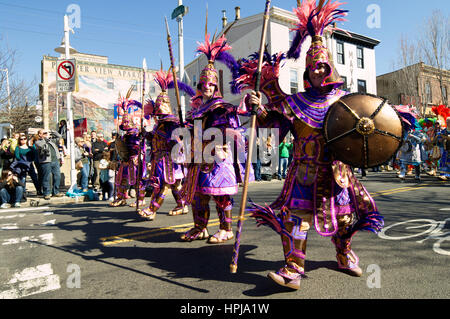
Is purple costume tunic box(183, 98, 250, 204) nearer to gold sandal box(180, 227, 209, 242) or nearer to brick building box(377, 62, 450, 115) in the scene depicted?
gold sandal box(180, 227, 209, 242)

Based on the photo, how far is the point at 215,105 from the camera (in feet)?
13.2

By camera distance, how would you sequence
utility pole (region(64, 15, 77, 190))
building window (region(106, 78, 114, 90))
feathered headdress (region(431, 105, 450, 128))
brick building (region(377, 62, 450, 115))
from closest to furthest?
utility pole (region(64, 15, 77, 190))
feathered headdress (region(431, 105, 450, 128))
brick building (region(377, 62, 450, 115))
building window (region(106, 78, 114, 90))

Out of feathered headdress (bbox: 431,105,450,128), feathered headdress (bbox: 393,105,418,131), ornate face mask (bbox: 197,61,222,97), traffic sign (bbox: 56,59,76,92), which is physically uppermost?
traffic sign (bbox: 56,59,76,92)

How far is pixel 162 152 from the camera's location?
5918mm

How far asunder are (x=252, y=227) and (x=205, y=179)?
1.48 m

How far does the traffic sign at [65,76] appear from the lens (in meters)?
9.23

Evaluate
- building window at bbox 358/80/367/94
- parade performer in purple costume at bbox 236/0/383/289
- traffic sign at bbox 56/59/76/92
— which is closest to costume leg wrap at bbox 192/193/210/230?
parade performer in purple costume at bbox 236/0/383/289

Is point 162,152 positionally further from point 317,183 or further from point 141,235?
point 317,183

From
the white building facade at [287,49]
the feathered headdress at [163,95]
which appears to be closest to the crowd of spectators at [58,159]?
the feathered headdress at [163,95]

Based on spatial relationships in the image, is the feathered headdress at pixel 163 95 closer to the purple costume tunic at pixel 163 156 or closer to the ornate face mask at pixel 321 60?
the purple costume tunic at pixel 163 156

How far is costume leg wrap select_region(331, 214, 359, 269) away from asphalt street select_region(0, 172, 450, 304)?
13cm

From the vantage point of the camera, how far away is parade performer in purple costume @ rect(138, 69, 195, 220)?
18.6 ft

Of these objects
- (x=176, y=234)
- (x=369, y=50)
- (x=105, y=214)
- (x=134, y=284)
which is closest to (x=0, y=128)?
(x=105, y=214)

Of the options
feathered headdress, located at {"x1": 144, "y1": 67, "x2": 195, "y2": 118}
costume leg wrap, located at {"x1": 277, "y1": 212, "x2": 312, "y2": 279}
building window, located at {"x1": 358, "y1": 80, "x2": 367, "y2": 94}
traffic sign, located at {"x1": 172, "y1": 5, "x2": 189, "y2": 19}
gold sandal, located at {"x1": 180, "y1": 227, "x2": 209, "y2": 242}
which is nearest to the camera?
costume leg wrap, located at {"x1": 277, "y1": 212, "x2": 312, "y2": 279}
